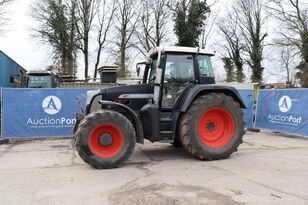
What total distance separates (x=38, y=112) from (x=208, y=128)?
20.4 ft

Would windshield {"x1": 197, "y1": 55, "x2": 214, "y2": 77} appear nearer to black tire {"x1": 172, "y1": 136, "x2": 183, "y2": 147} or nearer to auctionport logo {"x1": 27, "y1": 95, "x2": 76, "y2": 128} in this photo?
black tire {"x1": 172, "y1": 136, "x2": 183, "y2": 147}

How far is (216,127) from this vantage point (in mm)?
8836

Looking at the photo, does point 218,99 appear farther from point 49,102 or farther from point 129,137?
point 49,102

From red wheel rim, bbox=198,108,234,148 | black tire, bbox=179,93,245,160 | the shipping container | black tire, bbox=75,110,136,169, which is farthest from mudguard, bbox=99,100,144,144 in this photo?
the shipping container

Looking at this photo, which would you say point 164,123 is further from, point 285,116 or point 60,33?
point 60,33

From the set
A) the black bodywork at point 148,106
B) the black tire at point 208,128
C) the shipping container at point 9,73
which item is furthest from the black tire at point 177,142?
the shipping container at point 9,73

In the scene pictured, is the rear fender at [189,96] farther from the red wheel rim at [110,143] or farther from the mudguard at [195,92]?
the red wheel rim at [110,143]

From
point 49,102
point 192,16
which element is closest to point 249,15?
point 192,16

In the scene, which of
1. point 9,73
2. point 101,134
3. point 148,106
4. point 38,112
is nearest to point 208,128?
point 148,106

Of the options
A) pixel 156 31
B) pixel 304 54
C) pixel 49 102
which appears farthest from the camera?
pixel 156 31

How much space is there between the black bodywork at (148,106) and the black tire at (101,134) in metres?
0.41

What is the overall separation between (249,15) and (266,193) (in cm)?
4933

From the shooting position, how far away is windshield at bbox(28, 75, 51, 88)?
70.3 ft

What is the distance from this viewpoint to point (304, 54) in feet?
122
